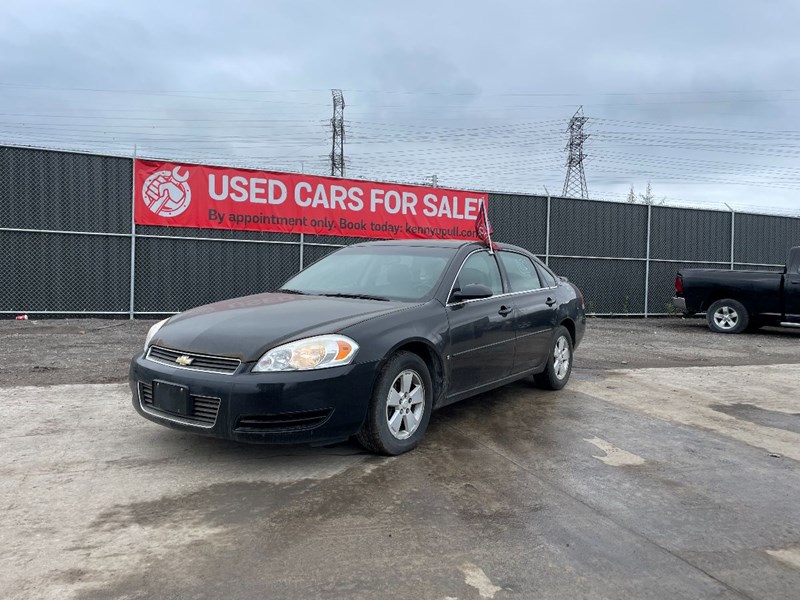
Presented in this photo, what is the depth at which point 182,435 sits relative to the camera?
476 centimetres

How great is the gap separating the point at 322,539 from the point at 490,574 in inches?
32.5

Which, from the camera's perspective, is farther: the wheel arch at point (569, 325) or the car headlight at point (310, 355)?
the wheel arch at point (569, 325)

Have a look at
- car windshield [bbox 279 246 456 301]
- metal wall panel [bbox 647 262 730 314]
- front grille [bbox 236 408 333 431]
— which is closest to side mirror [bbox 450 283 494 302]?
car windshield [bbox 279 246 456 301]

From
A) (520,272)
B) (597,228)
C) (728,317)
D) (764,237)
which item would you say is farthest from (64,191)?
(764,237)

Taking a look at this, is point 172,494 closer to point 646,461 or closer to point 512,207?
point 646,461

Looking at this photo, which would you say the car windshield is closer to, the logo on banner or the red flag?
the red flag

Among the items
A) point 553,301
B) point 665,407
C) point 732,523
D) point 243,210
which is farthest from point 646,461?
point 243,210

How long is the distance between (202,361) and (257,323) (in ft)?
1.38

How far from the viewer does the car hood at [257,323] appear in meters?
3.99

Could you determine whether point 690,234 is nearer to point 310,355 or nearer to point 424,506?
point 310,355

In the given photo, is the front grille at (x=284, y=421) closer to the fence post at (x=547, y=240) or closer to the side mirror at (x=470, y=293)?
the side mirror at (x=470, y=293)

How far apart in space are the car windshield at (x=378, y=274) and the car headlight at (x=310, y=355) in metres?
0.97

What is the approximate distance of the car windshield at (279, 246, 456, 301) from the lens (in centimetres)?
508

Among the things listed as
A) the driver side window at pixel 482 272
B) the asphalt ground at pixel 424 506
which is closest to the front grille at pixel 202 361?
the asphalt ground at pixel 424 506
